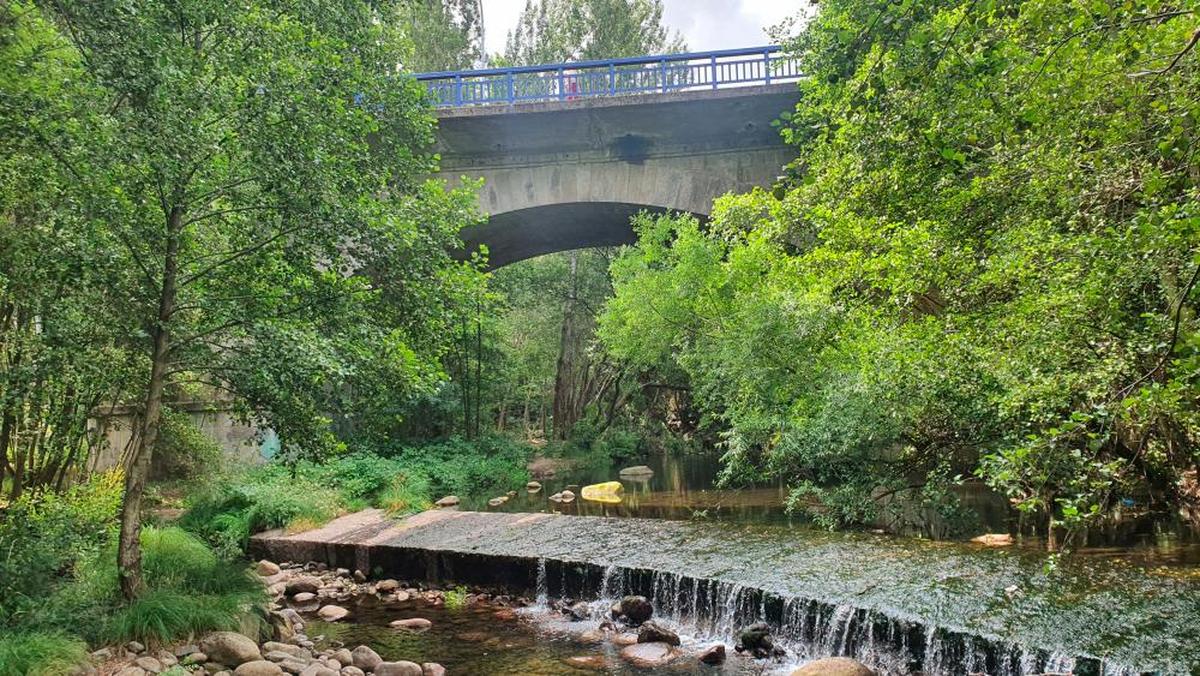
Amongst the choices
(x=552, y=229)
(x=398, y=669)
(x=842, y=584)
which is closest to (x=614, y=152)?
(x=552, y=229)

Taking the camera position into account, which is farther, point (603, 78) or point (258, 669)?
point (603, 78)

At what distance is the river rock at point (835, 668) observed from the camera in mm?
5602

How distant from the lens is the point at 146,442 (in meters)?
5.79

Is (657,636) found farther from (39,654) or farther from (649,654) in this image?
(39,654)

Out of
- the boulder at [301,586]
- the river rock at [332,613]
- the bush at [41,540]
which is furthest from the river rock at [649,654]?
the bush at [41,540]

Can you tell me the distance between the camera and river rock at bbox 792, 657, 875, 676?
5602mm

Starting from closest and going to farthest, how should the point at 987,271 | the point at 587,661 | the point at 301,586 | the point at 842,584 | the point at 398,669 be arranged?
the point at 987,271 → the point at 398,669 → the point at 587,661 → the point at 842,584 → the point at 301,586

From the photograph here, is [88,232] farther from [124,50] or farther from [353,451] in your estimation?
[353,451]

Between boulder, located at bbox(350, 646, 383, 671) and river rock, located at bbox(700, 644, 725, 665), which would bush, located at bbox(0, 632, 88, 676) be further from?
river rock, located at bbox(700, 644, 725, 665)

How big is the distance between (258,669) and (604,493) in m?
10.7

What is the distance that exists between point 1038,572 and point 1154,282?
3.15m

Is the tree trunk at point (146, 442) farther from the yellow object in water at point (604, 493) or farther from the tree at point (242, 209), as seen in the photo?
the yellow object in water at point (604, 493)

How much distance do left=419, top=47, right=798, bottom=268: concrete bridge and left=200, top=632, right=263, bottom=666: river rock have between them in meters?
10.5

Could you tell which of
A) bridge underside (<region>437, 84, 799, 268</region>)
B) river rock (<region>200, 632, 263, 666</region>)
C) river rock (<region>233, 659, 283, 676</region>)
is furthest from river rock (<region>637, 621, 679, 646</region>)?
bridge underside (<region>437, 84, 799, 268</region>)
